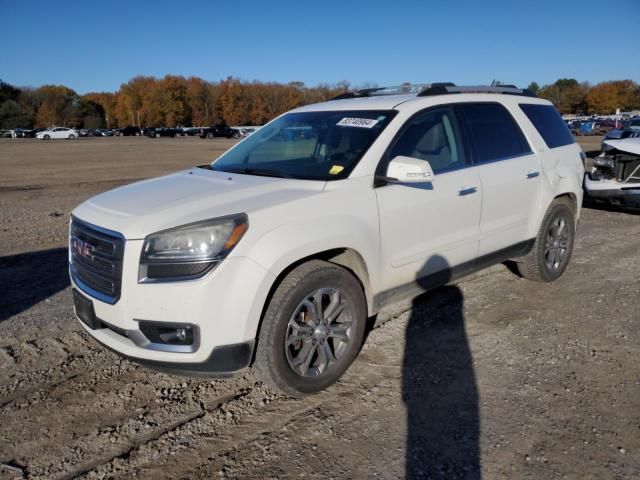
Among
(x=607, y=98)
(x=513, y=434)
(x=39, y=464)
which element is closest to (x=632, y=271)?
(x=513, y=434)

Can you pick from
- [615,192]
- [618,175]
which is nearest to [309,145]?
[615,192]

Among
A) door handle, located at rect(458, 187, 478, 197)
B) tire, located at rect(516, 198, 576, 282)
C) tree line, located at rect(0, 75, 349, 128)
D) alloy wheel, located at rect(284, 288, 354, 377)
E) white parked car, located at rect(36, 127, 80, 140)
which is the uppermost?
tree line, located at rect(0, 75, 349, 128)

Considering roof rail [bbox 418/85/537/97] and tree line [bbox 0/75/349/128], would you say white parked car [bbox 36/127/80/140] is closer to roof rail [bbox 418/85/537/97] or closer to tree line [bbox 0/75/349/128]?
tree line [bbox 0/75/349/128]

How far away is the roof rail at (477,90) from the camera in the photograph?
4.43 meters

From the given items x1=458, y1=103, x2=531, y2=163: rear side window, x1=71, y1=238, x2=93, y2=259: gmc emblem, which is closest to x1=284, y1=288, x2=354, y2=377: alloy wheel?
x1=71, y1=238, x2=93, y2=259: gmc emblem

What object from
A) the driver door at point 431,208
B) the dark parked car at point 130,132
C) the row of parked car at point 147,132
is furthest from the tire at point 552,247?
the dark parked car at point 130,132

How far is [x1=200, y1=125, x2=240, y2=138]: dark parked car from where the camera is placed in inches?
2657

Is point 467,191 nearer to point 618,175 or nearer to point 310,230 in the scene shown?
point 310,230

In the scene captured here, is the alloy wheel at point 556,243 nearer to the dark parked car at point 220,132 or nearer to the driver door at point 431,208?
the driver door at point 431,208

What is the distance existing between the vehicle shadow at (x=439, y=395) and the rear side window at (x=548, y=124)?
1973mm

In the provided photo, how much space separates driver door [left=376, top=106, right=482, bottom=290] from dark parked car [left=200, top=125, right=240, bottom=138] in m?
65.2

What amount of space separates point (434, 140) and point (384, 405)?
6.98 ft

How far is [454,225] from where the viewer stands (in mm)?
4199

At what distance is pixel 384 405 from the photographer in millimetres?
3314
